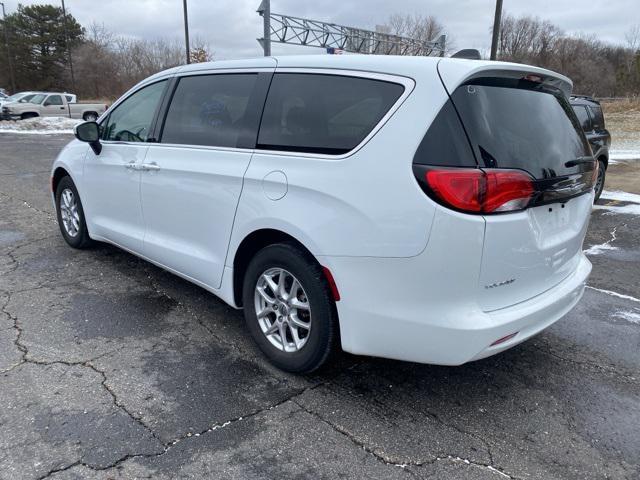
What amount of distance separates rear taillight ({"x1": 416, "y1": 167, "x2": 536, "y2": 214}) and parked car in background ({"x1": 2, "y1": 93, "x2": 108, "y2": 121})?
26096 millimetres

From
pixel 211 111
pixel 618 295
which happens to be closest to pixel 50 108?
pixel 211 111

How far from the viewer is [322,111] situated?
9.32 ft

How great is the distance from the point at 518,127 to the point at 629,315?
2.48 meters

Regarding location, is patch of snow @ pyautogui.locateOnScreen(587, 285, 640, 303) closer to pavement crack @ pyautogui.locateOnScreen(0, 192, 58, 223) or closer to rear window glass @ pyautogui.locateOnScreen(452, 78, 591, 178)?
rear window glass @ pyautogui.locateOnScreen(452, 78, 591, 178)

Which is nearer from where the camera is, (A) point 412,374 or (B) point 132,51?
(A) point 412,374

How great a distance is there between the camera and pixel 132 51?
6272cm

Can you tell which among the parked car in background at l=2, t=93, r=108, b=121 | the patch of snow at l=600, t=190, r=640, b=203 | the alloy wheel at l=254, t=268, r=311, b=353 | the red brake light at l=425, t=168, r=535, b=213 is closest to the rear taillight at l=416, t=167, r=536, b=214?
the red brake light at l=425, t=168, r=535, b=213

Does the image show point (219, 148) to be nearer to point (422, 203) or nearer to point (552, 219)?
point (422, 203)

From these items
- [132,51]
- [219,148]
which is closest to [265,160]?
[219,148]

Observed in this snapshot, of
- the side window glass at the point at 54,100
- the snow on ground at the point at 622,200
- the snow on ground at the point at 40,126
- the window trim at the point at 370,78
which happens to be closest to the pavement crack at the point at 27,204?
the window trim at the point at 370,78

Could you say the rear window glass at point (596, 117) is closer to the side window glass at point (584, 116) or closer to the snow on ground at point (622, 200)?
the side window glass at point (584, 116)

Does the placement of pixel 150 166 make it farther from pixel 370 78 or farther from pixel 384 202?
pixel 384 202

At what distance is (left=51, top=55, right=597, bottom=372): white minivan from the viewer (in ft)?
7.72

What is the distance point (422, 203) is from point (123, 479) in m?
1.80
